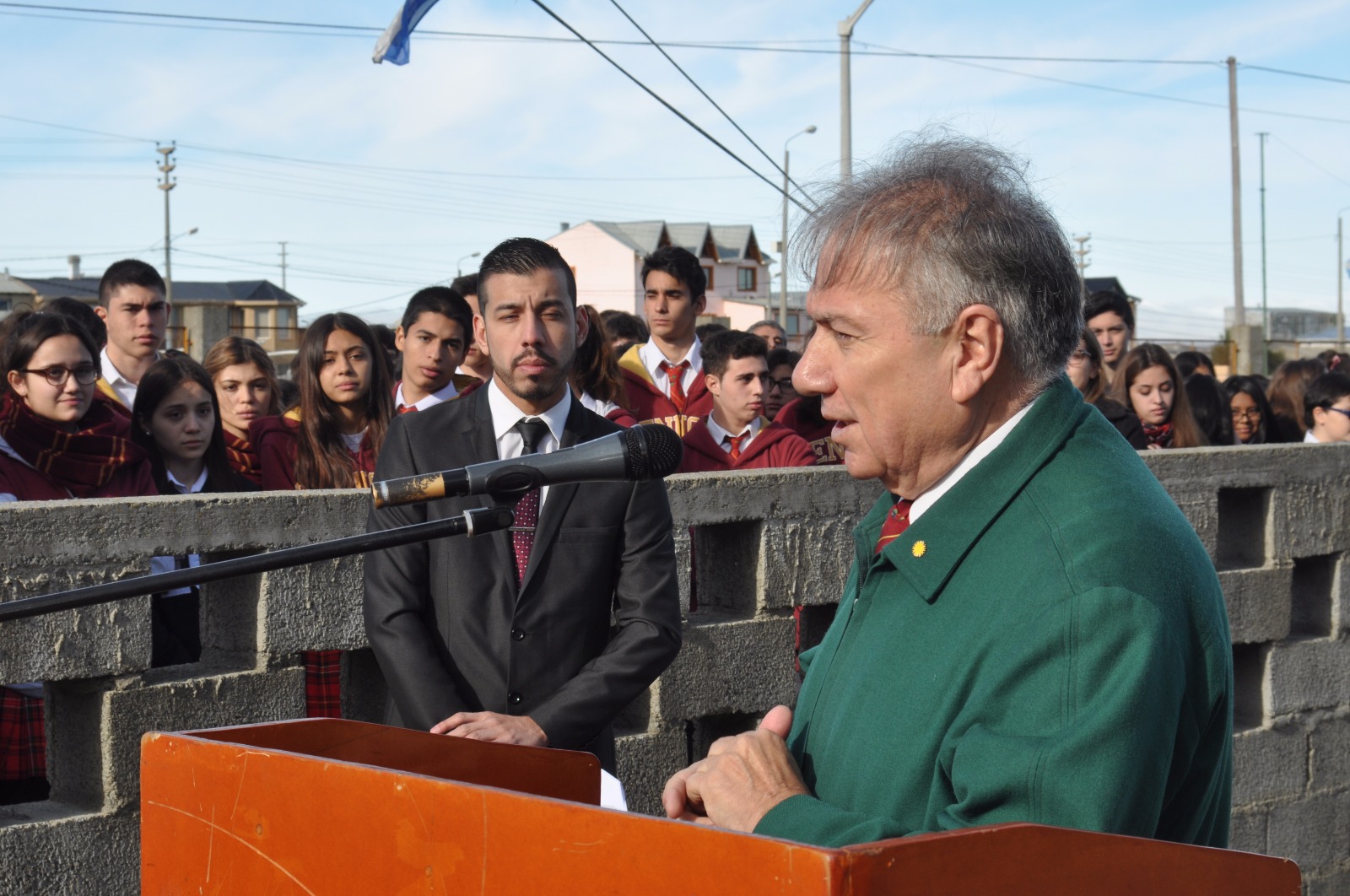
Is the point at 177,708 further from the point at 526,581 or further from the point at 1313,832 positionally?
the point at 1313,832

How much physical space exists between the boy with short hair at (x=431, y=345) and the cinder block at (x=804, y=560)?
6.24 feet

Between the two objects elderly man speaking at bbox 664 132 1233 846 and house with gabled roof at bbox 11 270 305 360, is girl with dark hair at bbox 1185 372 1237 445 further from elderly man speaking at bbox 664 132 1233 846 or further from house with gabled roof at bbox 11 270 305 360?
house with gabled roof at bbox 11 270 305 360

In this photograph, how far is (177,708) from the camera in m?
3.40

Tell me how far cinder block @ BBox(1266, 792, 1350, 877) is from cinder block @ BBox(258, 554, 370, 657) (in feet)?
14.2

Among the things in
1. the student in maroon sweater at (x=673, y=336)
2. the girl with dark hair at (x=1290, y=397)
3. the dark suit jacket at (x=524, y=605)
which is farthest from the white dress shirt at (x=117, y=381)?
the girl with dark hair at (x=1290, y=397)

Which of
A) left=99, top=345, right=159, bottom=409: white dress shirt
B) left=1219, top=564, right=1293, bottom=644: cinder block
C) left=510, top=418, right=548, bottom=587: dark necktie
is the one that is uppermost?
left=99, top=345, right=159, bottom=409: white dress shirt

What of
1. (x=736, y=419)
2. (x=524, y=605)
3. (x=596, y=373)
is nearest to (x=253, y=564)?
(x=524, y=605)

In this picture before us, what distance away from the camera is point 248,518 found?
3449 millimetres

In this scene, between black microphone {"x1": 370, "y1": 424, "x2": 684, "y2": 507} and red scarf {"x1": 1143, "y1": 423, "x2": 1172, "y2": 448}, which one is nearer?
black microphone {"x1": 370, "y1": 424, "x2": 684, "y2": 507}

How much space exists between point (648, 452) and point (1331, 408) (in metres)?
7.25

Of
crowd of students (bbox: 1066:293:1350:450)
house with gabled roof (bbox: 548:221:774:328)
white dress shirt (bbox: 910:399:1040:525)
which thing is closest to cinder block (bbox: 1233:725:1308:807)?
crowd of students (bbox: 1066:293:1350:450)

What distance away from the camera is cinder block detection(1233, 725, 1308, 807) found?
583cm

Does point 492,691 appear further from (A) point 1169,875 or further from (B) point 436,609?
(A) point 1169,875

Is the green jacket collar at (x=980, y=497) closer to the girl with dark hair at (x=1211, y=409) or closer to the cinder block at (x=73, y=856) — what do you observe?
the cinder block at (x=73, y=856)
